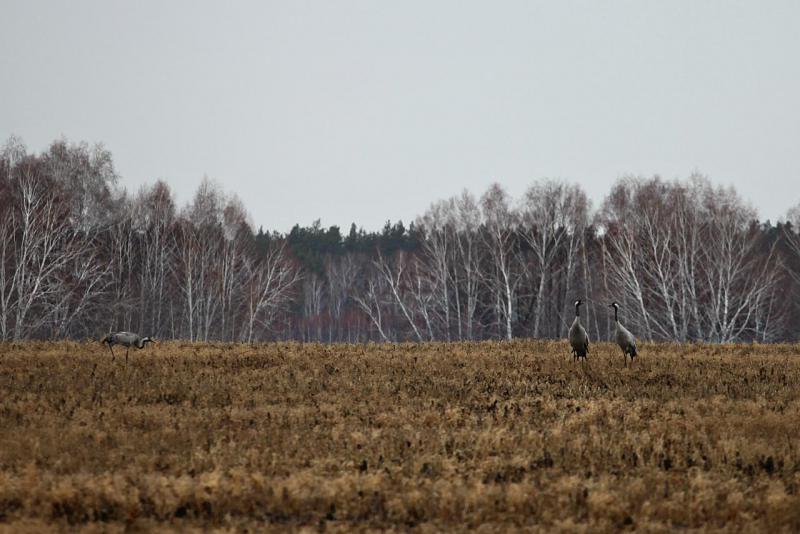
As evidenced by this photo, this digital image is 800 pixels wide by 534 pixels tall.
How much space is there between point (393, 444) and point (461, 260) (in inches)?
1950

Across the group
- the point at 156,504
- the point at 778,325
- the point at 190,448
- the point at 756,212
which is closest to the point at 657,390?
the point at 190,448

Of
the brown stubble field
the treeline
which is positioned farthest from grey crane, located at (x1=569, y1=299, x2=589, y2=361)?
the treeline

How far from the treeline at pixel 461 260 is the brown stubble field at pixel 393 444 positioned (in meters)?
24.2

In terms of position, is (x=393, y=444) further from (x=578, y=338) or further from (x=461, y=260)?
(x=461, y=260)

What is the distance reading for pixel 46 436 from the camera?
10977 millimetres

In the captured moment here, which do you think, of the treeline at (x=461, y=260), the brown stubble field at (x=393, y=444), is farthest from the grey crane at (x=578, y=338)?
the treeline at (x=461, y=260)

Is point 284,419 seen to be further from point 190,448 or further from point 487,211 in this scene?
point 487,211

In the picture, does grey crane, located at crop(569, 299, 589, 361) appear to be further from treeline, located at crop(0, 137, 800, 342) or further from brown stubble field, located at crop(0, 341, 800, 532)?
treeline, located at crop(0, 137, 800, 342)

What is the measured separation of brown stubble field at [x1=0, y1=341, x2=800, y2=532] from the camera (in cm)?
833

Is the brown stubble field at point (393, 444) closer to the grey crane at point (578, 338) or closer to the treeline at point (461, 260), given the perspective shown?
the grey crane at point (578, 338)

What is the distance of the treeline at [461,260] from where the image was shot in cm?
4238

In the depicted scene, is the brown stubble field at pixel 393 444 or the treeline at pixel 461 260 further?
the treeline at pixel 461 260

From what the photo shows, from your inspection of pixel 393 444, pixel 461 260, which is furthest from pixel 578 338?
pixel 461 260

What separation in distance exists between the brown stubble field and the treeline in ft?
79.4
